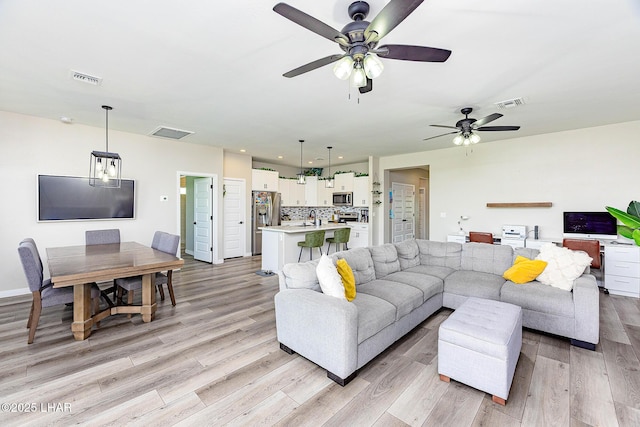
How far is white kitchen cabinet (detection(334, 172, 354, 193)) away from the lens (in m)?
7.93

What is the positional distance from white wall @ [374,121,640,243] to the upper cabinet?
3.65 m

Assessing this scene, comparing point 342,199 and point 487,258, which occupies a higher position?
point 342,199

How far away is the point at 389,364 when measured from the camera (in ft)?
7.71

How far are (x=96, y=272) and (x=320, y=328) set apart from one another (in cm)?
222

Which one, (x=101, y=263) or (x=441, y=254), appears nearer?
(x=101, y=263)

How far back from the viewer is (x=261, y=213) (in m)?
7.41

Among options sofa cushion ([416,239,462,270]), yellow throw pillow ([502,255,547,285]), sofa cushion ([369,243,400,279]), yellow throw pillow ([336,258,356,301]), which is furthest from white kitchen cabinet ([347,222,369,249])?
yellow throw pillow ([336,258,356,301])

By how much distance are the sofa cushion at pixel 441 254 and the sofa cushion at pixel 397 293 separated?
49.1 inches

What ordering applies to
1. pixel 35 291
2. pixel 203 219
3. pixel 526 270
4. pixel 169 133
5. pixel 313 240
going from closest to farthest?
1. pixel 35 291
2. pixel 526 270
3. pixel 169 133
4. pixel 313 240
5. pixel 203 219

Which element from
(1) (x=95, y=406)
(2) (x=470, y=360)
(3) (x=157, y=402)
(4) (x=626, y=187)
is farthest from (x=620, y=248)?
(1) (x=95, y=406)

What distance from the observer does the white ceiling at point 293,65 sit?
6.52ft

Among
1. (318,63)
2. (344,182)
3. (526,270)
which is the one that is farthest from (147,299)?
(344,182)

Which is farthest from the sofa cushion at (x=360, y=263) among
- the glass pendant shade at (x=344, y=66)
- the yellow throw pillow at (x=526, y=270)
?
the glass pendant shade at (x=344, y=66)

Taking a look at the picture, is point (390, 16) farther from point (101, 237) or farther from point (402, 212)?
point (402, 212)
